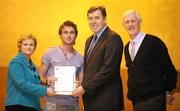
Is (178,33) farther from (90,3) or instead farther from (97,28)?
(97,28)

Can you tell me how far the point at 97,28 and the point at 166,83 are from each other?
0.78m

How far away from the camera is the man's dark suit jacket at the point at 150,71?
3.11 meters

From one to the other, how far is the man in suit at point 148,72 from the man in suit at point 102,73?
0.49ft

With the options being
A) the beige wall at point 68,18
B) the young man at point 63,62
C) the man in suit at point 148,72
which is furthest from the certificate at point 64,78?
the beige wall at point 68,18

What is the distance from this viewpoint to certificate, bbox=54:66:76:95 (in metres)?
3.24

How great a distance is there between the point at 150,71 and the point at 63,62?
2.65 ft

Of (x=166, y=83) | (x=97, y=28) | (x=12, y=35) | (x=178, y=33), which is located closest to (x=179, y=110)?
(x=178, y=33)

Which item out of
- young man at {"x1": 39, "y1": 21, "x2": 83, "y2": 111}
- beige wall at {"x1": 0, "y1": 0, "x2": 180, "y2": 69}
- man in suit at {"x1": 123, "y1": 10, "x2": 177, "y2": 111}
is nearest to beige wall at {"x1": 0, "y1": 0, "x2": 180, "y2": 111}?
beige wall at {"x1": 0, "y1": 0, "x2": 180, "y2": 69}

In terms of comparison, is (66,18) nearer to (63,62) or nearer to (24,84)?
(63,62)

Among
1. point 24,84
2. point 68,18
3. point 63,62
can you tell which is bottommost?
point 24,84

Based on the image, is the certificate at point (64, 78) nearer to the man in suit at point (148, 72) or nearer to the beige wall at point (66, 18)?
the man in suit at point (148, 72)

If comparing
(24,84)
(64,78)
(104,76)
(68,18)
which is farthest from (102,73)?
(68,18)

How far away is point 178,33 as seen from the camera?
5055 millimetres

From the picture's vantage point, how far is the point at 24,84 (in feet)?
10.4
